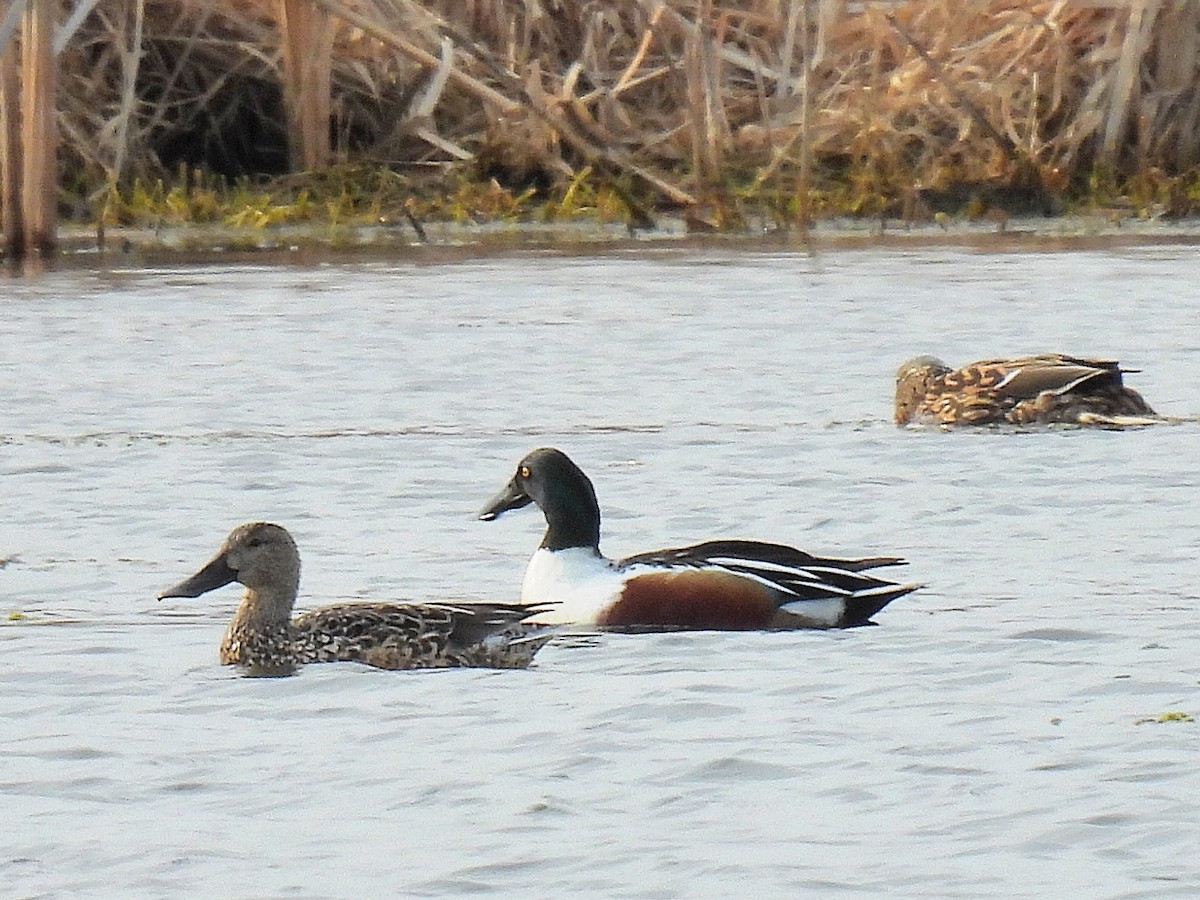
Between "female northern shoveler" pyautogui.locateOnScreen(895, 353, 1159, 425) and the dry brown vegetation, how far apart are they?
213 inches

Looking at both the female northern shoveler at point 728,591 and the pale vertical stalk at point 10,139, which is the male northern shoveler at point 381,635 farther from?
the pale vertical stalk at point 10,139

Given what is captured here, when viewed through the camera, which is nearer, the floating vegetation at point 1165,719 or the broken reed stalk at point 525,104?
the floating vegetation at point 1165,719

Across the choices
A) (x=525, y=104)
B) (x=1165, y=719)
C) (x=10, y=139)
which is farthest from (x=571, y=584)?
(x=525, y=104)

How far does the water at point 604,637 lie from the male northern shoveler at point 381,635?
6 centimetres

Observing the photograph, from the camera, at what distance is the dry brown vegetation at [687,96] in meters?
16.2

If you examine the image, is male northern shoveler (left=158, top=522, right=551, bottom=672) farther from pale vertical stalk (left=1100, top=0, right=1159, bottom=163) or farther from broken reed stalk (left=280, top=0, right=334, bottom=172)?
pale vertical stalk (left=1100, top=0, right=1159, bottom=163)

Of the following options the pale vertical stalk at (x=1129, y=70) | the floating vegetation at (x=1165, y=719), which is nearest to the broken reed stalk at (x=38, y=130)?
the pale vertical stalk at (x=1129, y=70)

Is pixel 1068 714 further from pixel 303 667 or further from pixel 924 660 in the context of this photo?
pixel 303 667

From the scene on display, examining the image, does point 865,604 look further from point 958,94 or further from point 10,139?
point 958,94

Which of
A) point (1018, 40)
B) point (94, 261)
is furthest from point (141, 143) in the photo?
point (1018, 40)

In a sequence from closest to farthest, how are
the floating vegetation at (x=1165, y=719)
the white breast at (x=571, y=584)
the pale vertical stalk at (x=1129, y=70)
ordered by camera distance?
the floating vegetation at (x=1165, y=719) < the white breast at (x=571, y=584) < the pale vertical stalk at (x=1129, y=70)

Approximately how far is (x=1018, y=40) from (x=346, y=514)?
907 centimetres

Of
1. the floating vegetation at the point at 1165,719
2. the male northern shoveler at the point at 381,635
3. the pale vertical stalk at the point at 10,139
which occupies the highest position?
the pale vertical stalk at the point at 10,139

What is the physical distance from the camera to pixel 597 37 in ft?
56.2
